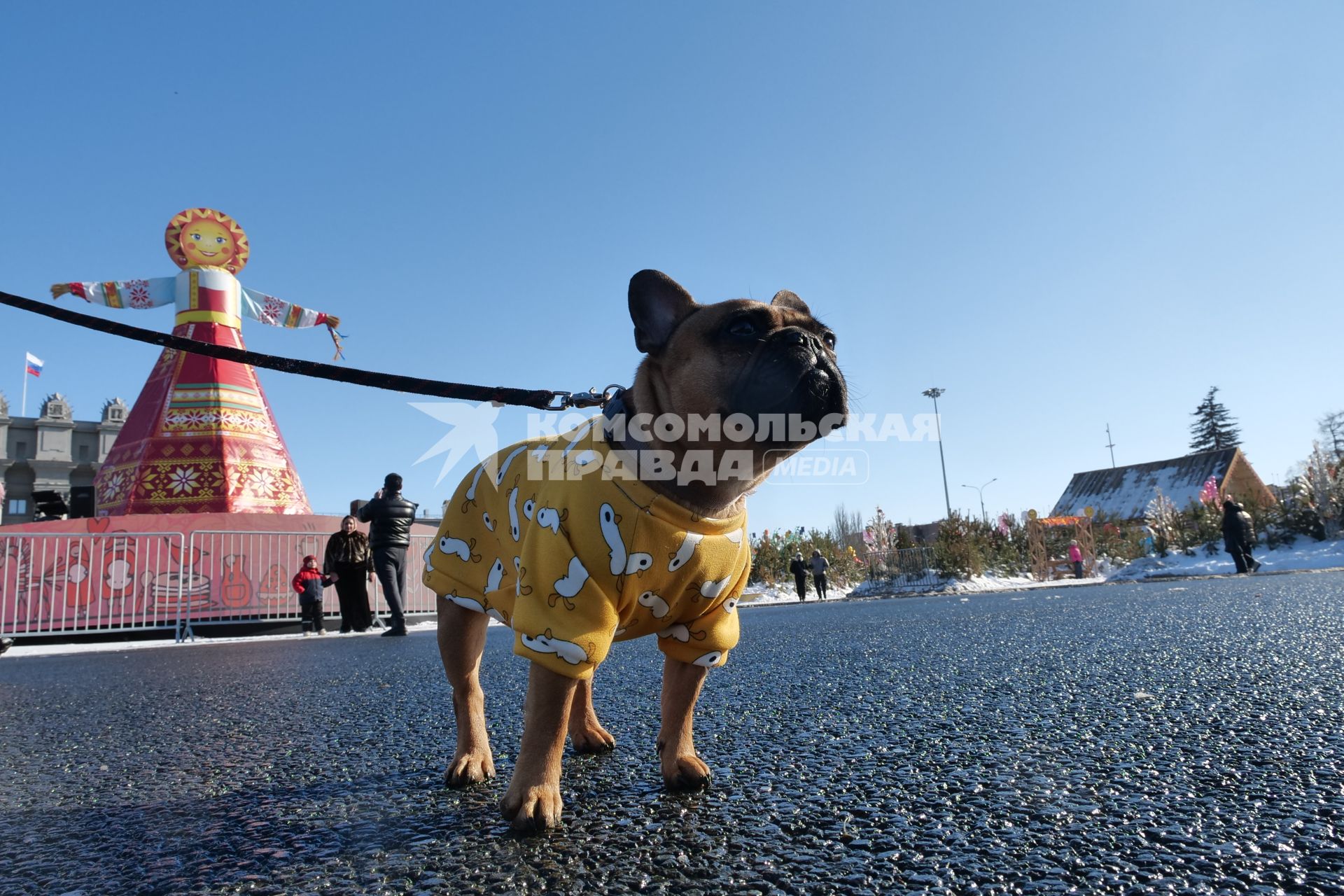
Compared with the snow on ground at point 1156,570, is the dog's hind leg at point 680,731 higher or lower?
higher

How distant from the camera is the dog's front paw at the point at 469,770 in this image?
1620 millimetres

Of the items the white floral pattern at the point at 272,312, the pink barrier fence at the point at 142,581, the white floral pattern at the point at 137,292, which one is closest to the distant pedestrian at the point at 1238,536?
the pink barrier fence at the point at 142,581

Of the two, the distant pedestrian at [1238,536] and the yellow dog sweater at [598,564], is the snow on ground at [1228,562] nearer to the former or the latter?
the distant pedestrian at [1238,536]

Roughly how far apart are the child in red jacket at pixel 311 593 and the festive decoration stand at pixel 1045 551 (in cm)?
1851

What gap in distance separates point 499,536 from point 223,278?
16.5 metres

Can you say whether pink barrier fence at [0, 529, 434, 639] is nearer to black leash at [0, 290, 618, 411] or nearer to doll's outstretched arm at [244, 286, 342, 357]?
doll's outstretched arm at [244, 286, 342, 357]

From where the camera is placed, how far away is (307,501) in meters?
15.9

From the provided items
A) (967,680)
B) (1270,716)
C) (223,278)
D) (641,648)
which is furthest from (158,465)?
(1270,716)

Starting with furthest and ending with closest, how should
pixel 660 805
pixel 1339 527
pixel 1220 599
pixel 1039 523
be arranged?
1. pixel 1039 523
2. pixel 1339 527
3. pixel 1220 599
4. pixel 660 805

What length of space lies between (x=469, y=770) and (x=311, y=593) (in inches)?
393

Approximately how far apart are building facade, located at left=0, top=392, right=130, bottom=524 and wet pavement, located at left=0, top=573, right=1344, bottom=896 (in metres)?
71.9

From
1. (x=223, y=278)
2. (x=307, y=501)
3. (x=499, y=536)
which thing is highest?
(x=223, y=278)

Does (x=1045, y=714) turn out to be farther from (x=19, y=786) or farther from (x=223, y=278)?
(x=223, y=278)

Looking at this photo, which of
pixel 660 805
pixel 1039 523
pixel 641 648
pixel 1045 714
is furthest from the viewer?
pixel 1039 523
